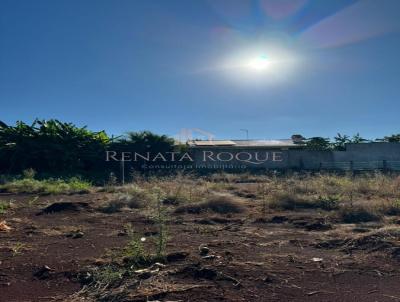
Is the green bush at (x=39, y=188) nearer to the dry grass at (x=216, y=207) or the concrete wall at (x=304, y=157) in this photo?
the dry grass at (x=216, y=207)

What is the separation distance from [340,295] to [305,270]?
66 cm

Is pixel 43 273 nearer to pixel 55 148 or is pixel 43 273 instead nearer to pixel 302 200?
pixel 302 200

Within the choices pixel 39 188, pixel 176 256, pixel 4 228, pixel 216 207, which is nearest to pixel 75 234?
pixel 4 228

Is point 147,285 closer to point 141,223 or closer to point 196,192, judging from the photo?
point 141,223

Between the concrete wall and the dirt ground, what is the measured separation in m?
15.8

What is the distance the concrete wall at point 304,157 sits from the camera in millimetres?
22438

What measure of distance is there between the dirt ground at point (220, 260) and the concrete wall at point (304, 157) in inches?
621

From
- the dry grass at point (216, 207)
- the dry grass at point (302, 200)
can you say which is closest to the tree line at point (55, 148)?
the dry grass at point (302, 200)

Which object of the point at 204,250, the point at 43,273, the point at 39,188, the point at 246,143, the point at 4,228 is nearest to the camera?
the point at 43,273

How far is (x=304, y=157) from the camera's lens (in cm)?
2270

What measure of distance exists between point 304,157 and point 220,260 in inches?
765

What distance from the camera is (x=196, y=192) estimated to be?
10.7 meters

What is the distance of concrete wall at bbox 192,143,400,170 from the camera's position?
73.6 feet

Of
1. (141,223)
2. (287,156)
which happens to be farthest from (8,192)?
(287,156)
